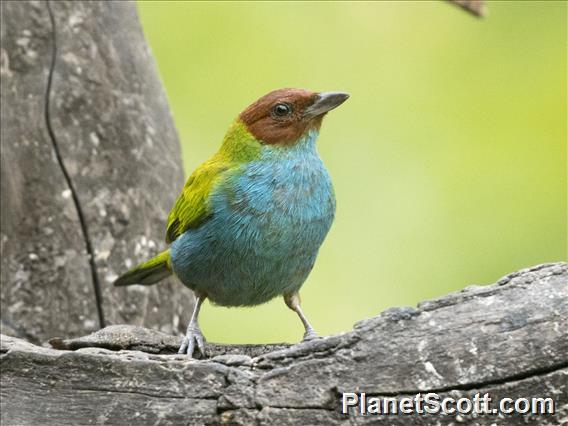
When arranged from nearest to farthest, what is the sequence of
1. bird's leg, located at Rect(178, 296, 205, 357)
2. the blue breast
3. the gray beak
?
bird's leg, located at Rect(178, 296, 205, 357), the blue breast, the gray beak

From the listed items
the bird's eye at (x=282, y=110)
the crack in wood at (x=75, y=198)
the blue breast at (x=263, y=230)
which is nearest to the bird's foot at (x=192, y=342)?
the blue breast at (x=263, y=230)

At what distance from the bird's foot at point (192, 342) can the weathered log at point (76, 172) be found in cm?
89

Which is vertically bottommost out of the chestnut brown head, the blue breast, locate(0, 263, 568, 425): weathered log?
locate(0, 263, 568, 425): weathered log

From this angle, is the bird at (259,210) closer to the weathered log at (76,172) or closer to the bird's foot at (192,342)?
the bird's foot at (192,342)

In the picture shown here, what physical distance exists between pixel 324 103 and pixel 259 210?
0.59m

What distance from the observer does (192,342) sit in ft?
13.7

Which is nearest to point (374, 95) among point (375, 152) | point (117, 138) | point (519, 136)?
point (375, 152)

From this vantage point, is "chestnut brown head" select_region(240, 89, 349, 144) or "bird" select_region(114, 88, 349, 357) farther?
"chestnut brown head" select_region(240, 89, 349, 144)

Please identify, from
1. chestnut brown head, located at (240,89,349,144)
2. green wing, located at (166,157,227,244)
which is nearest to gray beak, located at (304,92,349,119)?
chestnut brown head, located at (240,89,349,144)

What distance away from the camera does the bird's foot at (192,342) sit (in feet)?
13.3

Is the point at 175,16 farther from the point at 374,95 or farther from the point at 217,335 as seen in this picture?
the point at 217,335

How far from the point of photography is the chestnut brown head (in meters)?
4.67

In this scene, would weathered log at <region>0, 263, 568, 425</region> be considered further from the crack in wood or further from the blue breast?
the crack in wood

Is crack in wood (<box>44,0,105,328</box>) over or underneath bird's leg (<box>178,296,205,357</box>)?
over
